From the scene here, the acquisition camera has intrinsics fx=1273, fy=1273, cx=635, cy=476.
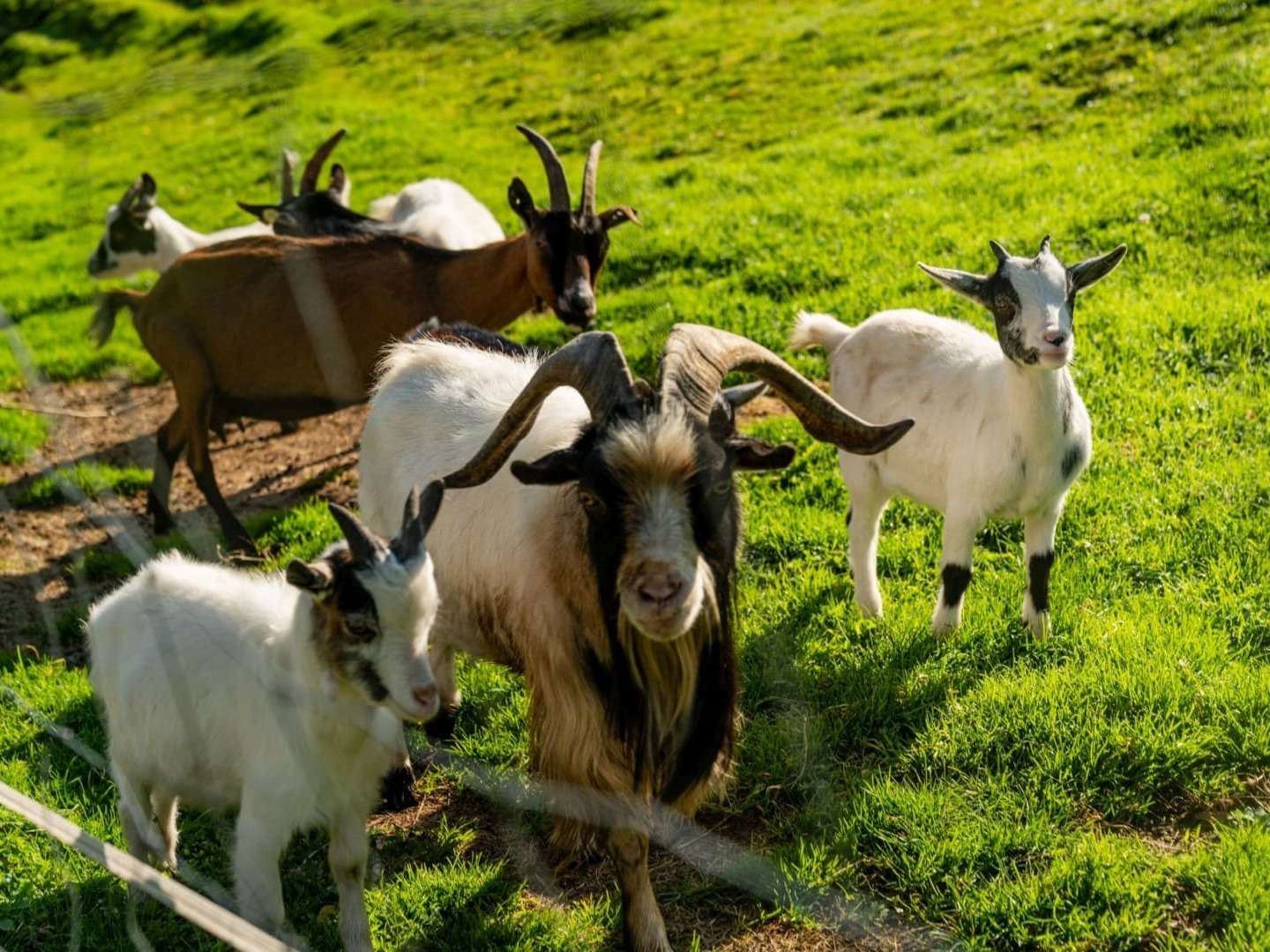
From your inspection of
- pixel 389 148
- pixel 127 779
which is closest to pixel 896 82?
pixel 389 148

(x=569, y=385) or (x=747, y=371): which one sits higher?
(x=569, y=385)

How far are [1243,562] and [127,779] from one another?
452 centimetres

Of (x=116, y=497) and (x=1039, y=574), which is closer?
(x=1039, y=574)

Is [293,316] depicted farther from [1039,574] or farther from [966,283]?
[1039,574]

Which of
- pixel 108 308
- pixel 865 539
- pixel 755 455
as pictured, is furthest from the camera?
pixel 108 308

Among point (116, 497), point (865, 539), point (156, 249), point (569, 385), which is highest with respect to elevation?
point (569, 385)

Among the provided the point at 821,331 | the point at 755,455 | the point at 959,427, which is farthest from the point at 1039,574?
the point at 755,455

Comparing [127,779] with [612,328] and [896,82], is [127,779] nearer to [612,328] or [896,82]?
[612,328]

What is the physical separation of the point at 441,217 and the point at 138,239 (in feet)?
9.71

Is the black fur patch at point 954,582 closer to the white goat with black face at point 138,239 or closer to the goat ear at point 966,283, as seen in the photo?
the goat ear at point 966,283

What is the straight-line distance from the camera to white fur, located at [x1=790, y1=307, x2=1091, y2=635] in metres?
4.96

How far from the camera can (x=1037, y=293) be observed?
484 cm

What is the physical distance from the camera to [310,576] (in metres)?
3.36

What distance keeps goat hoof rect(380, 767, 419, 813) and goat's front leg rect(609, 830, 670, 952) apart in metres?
1.10
